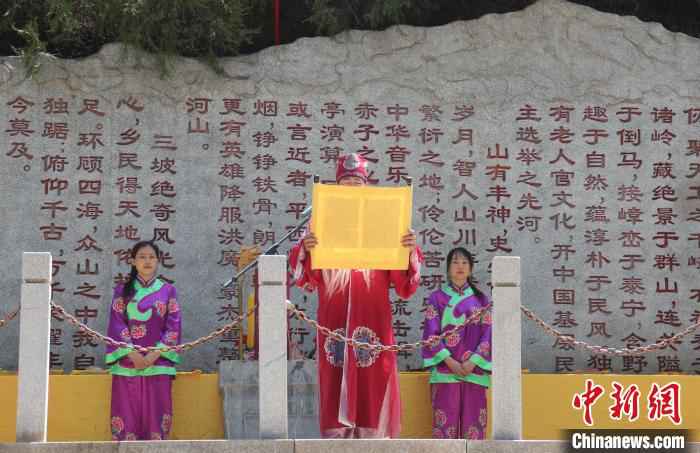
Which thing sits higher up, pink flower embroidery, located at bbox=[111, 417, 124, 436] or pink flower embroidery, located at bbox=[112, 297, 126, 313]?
pink flower embroidery, located at bbox=[112, 297, 126, 313]

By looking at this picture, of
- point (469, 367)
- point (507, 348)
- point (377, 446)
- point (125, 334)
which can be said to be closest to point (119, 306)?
→ point (125, 334)

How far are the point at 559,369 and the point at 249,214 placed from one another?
2128mm

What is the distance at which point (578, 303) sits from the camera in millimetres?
8609

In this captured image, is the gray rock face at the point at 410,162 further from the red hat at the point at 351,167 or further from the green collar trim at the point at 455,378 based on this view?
the red hat at the point at 351,167

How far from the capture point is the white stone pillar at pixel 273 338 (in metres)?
6.36

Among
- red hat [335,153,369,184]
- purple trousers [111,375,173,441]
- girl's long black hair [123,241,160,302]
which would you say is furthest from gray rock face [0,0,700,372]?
red hat [335,153,369,184]

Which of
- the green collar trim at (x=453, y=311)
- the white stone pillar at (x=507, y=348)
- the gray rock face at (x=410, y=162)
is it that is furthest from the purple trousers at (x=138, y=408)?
the white stone pillar at (x=507, y=348)

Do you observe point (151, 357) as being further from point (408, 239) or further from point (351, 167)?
point (408, 239)

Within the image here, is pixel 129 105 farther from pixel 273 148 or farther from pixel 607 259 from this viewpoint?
pixel 607 259

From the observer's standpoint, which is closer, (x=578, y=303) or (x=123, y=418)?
(x=123, y=418)

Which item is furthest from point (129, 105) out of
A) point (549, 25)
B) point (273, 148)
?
point (549, 25)

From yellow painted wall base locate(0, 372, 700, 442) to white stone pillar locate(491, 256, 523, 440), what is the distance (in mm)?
1593

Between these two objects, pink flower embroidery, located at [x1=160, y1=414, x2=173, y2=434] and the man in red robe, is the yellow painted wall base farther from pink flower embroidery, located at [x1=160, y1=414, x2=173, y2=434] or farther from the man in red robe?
the man in red robe

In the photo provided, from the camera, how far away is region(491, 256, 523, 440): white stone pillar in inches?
250
